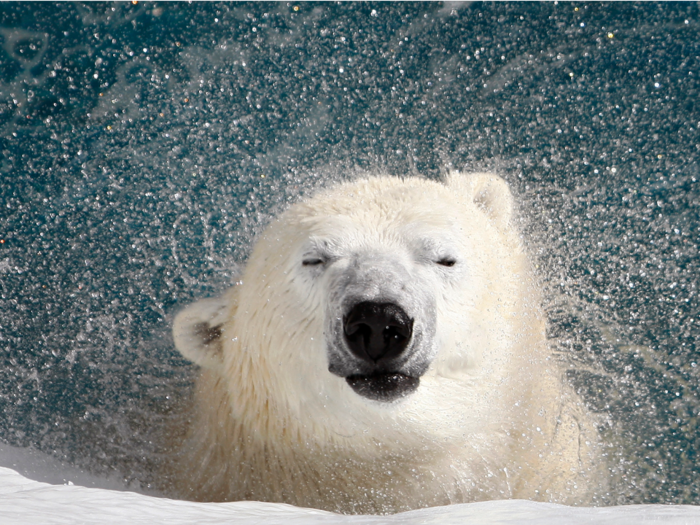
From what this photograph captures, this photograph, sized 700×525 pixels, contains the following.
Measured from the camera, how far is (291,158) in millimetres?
3434

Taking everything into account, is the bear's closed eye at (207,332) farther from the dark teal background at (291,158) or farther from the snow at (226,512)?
the snow at (226,512)

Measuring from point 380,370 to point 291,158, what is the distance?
185cm

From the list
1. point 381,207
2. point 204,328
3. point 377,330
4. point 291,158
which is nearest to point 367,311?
point 377,330

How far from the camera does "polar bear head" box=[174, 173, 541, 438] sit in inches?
73.4

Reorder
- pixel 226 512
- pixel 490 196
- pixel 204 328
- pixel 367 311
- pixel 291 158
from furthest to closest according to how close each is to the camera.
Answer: pixel 291 158 → pixel 490 196 → pixel 204 328 → pixel 367 311 → pixel 226 512

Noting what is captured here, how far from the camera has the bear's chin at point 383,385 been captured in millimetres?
1876

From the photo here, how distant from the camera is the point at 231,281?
2637mm

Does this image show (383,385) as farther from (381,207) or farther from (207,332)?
(207,332)

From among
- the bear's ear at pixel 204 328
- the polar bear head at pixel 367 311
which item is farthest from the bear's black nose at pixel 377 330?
the bear's ear at pixel 204 328

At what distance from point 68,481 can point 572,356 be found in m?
2.24

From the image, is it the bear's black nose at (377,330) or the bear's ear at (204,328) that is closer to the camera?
the bear's black nose at (377,330)

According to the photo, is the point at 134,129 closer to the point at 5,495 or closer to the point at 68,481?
the point at 68,481

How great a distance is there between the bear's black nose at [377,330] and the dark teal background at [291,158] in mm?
1042

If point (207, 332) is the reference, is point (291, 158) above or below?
above
